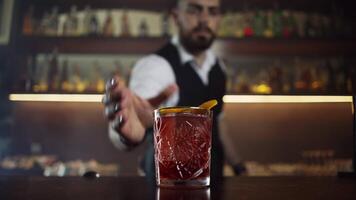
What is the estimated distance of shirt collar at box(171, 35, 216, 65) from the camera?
2133 millimetres

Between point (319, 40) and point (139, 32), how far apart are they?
937 millimetres

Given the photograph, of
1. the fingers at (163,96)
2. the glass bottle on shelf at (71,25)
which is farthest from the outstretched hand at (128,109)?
the glass bottle on shelf at (71,25)

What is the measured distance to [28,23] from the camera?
2170 mm

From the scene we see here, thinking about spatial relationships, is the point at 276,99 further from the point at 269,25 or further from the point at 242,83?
the point at 269,25

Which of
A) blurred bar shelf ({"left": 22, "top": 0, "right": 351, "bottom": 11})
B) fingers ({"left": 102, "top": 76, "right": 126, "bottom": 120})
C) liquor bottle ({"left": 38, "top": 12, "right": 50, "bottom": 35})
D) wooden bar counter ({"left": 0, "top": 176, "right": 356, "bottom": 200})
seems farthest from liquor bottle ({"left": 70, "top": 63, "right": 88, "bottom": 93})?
wooden bar counter ({"left": 0, "top": 176, "right": 356, "bottom": 200})

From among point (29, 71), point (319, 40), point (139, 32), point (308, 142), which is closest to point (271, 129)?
point (308, 142)

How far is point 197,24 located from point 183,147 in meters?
1.67

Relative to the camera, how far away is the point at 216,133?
2117 mm

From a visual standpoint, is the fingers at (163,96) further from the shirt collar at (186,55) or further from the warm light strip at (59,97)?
the warm light strip at (59,97)

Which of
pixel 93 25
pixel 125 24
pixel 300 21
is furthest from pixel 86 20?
pixel 300 21

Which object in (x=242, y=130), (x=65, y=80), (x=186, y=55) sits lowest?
(x=242, y=130)

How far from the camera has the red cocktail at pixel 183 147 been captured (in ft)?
1.70

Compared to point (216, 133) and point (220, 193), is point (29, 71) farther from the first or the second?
point (220, 193)

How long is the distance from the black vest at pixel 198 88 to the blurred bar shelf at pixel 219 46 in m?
0.10
